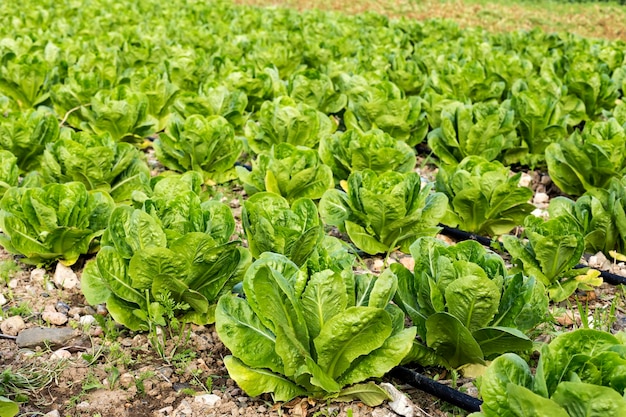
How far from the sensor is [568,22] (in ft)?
62.1

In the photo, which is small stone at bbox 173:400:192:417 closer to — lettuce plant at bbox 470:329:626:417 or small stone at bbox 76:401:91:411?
small stone at bbox 76:401:91:411

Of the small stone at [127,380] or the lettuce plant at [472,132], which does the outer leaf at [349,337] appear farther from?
the lettuce plant at [472,132]

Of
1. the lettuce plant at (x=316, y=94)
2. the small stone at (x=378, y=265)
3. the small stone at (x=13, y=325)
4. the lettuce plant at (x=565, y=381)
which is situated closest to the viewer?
the lettuce plant at (x=565, y=381)

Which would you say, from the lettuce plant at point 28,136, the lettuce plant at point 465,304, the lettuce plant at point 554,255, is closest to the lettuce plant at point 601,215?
the lettuce plant at point 554,255

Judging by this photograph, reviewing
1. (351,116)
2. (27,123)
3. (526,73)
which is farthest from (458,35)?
(27,123)

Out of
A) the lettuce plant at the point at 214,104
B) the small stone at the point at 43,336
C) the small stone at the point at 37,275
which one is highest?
the lettuce plant at the point at 214,104

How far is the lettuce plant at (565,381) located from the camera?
6.57 ft

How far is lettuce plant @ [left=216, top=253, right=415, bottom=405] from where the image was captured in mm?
2516

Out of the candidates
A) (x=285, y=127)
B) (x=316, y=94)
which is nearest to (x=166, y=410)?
(x=285, y=127)

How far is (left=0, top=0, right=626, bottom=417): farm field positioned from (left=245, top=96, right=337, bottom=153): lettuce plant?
2cm

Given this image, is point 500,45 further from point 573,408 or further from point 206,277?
point 573,408

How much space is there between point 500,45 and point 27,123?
8.18 meters

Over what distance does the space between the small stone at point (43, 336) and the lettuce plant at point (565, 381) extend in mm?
1961

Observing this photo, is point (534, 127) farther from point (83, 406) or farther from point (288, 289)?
point (83, 406)
